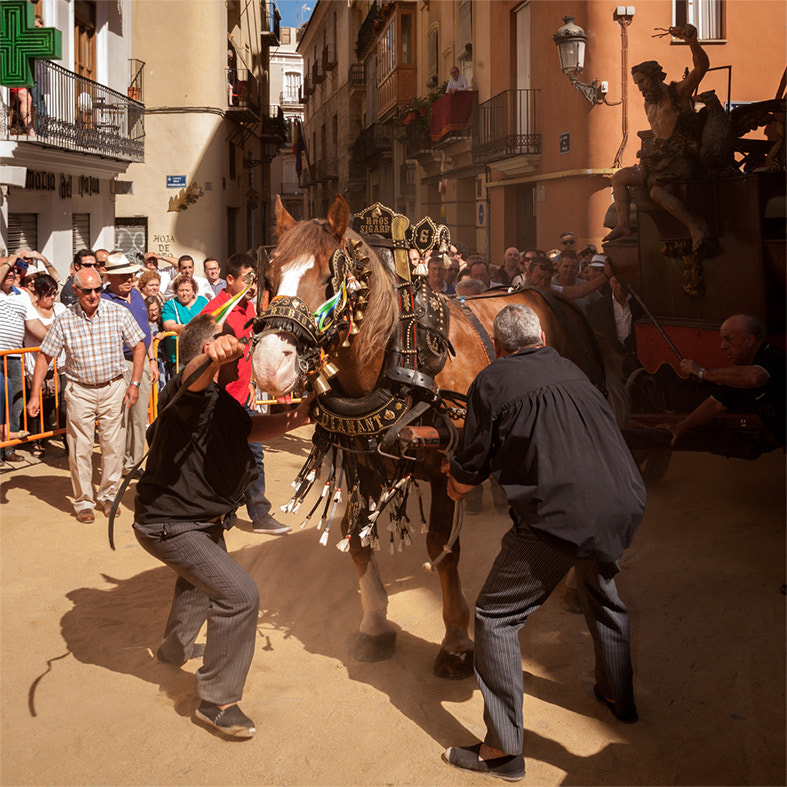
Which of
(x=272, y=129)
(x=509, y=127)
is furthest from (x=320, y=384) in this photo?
(x=272, y=129)

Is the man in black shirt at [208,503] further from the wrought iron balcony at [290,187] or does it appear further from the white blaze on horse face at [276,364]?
the wrought iron balcony at [290,187]

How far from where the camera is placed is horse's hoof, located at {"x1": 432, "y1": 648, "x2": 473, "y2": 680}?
434cm

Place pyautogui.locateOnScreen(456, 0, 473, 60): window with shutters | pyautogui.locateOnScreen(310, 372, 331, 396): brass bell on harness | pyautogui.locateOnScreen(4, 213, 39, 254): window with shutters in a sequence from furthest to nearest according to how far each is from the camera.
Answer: pyautogui.locateOnScreen(456, 0, 473, 60): window with shutters < pyautogui.locateOnScreen(4, 213, 39, 254): window with shutters < pyautogui.locateOnScreen(310, 372, 331, 396): brass bell on harness

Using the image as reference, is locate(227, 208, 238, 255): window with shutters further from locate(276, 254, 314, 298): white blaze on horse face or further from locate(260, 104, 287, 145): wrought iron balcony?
locate(276, 254, 314, 298): white blaze on horse face

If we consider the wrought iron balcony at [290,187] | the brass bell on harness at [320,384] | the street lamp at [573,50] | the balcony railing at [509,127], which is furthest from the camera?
the wrought iron balcony at [290,187]

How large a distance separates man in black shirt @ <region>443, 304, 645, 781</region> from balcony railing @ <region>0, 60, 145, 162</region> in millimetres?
11746

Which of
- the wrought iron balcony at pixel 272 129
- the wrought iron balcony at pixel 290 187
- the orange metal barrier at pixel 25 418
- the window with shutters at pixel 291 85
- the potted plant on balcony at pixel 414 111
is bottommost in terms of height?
the orange metal barrier at pixel 25 418

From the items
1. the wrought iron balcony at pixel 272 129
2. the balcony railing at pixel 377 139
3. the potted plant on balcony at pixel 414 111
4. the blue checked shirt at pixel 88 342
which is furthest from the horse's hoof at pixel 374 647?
the wrought iron balcony at pixel 272 129

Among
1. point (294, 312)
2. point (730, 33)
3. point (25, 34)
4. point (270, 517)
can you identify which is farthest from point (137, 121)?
point (294, 312)

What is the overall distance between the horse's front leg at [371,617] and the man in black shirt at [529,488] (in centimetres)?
101

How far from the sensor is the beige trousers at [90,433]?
705 cm

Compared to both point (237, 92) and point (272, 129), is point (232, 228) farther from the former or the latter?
point (272, 129)

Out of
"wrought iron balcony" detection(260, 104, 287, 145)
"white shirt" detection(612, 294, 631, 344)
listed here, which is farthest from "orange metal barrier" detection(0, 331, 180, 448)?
"wrought iron balcony" detection(260, 104, 287, 145)

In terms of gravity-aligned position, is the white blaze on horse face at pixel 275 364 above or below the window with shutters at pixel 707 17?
below
